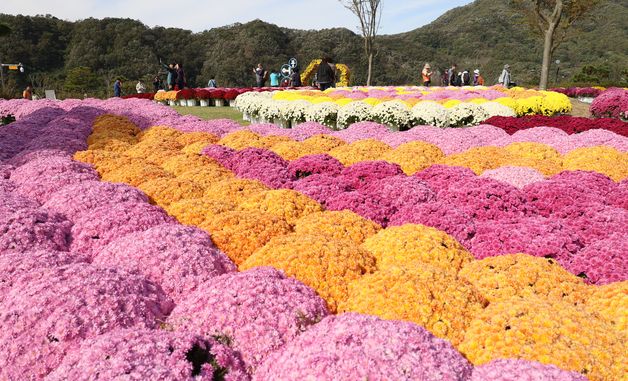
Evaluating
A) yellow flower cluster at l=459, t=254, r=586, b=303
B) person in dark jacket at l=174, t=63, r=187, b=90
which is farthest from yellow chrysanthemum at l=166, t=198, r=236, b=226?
person in dark jacket at l=174, t=63, r=187, b=90

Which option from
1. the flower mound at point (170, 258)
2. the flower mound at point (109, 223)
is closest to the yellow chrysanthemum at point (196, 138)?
the flower mound at point (109, 223)

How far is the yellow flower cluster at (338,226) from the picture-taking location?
17.4 feet

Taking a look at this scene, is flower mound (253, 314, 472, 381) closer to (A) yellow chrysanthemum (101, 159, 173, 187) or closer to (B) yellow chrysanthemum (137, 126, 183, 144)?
(A) yellow chrysanthemum (101, 159, 173, 187)

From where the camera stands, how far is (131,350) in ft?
9.71

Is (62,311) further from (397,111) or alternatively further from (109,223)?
(397,111)

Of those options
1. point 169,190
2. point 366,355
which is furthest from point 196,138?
point 366,355

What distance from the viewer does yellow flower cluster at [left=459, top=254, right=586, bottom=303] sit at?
13.2ft

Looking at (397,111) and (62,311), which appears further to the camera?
(397,111)

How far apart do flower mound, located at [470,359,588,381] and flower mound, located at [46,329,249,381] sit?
1544 mm

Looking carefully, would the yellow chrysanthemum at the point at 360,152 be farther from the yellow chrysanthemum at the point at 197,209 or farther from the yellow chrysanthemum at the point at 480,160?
the yellow chrysanthemum at the point at 197,209

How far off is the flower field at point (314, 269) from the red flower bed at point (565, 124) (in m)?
3.70

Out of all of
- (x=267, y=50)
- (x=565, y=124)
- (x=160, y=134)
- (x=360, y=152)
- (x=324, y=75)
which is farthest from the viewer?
(x=267, y=50)

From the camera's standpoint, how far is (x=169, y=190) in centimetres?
682

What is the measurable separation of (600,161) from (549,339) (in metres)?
6.64
